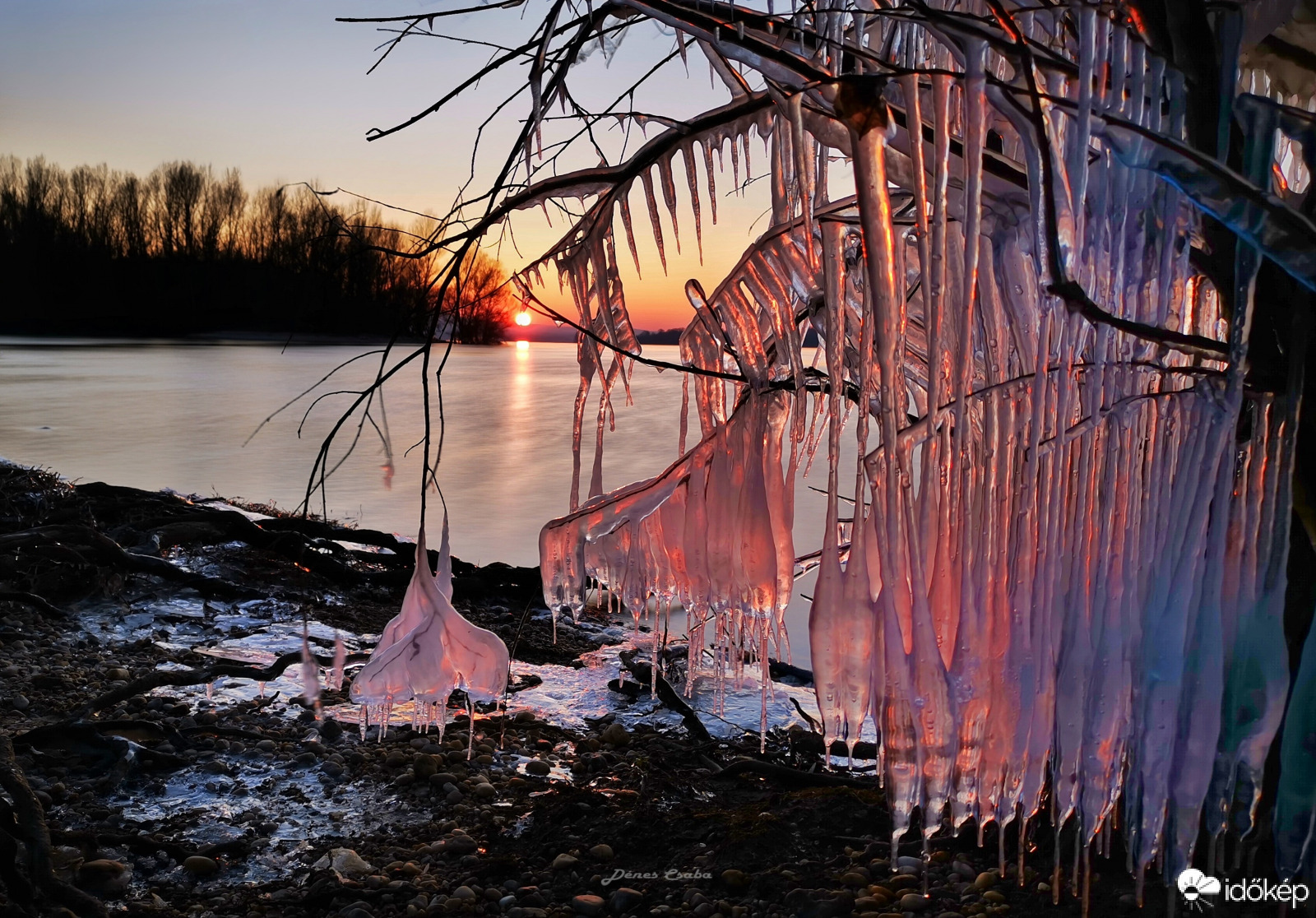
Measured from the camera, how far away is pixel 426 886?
2.60 meters

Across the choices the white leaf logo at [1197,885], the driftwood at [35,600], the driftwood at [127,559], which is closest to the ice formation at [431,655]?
the white leaf logo at [1197,885]

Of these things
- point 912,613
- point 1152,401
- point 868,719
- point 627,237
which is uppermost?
point 627,237

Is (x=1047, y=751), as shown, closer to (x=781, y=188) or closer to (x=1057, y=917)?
(x=1057, y=917)

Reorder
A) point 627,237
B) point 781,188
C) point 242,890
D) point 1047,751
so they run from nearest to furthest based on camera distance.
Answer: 1. point 1047,751
2. point 781,188
3. point 242,890
4. point 627,237

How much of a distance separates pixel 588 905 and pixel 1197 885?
1.44m

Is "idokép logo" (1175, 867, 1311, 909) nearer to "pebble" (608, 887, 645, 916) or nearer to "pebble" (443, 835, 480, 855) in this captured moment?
"pebble" (608, 887, 645, 916)

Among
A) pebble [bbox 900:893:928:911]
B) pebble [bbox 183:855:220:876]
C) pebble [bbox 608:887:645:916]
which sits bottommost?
pebble [bbox 183:855:220:876]

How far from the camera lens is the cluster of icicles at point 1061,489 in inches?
65.7

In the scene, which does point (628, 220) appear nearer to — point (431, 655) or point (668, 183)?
point (668, 183)

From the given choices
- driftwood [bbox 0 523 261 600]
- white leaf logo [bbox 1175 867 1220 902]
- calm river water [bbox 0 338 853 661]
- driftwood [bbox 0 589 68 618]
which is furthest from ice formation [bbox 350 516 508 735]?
driftwood [bbox 0 589 68 618]

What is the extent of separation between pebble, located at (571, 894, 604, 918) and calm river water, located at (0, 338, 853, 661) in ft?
4.06

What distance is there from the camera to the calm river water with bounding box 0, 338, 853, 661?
10984 millimetres

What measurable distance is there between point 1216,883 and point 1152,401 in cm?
105

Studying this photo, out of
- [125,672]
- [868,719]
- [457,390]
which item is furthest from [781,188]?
[457,390]
